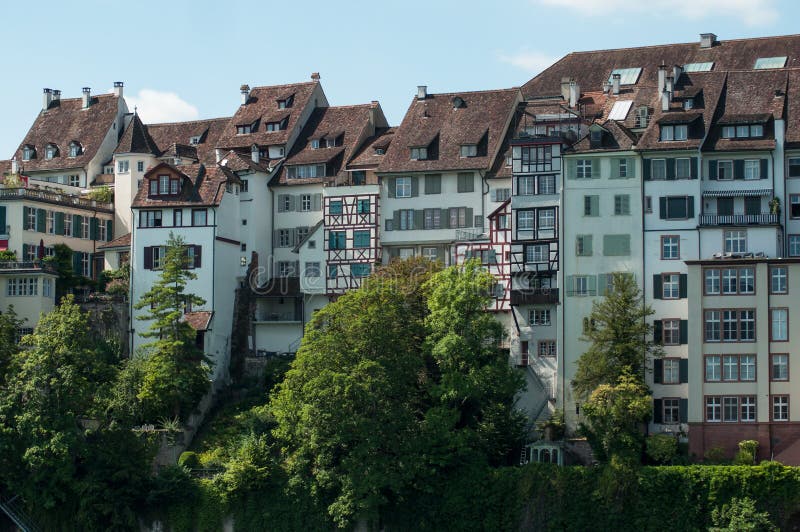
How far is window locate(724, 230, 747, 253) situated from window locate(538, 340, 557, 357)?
10.5m

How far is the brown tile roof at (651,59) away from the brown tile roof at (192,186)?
65.8ft

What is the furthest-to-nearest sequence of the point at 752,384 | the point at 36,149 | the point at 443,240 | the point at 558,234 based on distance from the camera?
the point at 36,149 < the point at 443,240 < the point at 558,234 < the point at 752,384

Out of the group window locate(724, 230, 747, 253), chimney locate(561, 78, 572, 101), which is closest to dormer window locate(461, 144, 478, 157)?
chimney locate(561, 78, 572, 101)

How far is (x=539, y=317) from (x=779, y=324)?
13702 millimetres

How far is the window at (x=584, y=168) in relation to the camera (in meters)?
95.0

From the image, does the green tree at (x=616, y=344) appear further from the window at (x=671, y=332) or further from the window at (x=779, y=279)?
the window at (x=779, y=279)

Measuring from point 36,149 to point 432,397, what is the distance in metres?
44.5

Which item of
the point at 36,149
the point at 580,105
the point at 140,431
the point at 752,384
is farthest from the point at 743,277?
the point at 36,149

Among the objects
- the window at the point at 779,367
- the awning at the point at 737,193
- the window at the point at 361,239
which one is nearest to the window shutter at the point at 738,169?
the awning at the point at 737,193

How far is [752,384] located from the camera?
8788 cm

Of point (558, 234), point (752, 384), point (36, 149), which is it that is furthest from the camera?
point (36, 149)

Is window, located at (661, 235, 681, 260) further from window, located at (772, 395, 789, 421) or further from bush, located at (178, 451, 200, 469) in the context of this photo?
bush, located at (178, 451, 200, 469)

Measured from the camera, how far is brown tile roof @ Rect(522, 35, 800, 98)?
11300 centimetres

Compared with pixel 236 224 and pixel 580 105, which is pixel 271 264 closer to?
pixel 236 224
